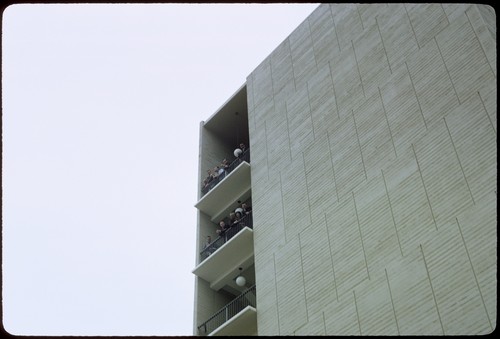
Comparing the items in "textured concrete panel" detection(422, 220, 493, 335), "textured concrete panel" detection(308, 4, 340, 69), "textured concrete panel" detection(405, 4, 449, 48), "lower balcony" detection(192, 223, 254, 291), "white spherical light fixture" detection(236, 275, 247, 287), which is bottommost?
"textured concrete panel" detection(422, 220, 493, 335)

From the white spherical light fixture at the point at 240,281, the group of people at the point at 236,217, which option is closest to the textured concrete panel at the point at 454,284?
the white spherical light fixture at the point at 240,281

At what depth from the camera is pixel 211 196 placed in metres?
35.9

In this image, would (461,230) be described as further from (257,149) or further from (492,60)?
(257,149)

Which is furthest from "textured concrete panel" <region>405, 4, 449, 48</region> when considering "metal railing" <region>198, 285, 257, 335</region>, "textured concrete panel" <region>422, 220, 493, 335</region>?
"metal railing" <region>198, 285, 257, 335</region>

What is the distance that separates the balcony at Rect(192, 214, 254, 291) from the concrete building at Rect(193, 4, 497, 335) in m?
0.09

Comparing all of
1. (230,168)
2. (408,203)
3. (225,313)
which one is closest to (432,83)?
(408,203)

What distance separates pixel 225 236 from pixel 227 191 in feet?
9.46

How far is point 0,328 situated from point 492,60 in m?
22.7

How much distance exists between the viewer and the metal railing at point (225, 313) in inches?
1228

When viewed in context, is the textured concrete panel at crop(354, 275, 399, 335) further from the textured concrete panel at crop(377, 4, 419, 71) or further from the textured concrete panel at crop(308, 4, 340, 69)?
the textured concrete panel at crop(308, 4, 340, 69)

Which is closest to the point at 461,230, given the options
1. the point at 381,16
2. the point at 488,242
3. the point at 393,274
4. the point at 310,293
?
the point at 488,242

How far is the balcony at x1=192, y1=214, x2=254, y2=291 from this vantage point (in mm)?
31250

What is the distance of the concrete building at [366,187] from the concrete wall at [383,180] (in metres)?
0.06

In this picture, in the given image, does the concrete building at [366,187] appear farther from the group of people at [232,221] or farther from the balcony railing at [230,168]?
the group of people at [232,221]
